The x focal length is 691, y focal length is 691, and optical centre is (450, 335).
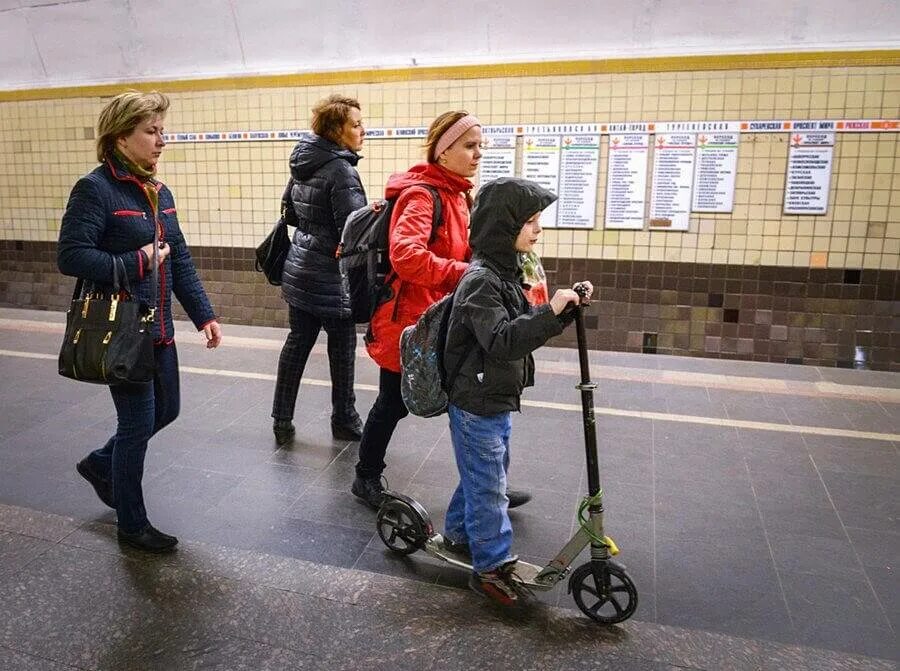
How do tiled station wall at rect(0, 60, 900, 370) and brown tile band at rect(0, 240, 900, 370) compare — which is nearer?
tiled station wall at rect(0, 60, 900, 370)

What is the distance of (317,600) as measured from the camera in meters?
2.37

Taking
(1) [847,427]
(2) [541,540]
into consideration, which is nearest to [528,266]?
(2) [541,540]

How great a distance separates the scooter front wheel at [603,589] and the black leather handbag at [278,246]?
2350 millimetres

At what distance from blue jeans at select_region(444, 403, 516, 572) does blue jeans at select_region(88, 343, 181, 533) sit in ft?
3.84

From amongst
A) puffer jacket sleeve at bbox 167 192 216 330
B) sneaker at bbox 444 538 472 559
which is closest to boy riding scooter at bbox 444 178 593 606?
sneaker at bbox 444 538 472 559

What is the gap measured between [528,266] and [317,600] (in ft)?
4.43

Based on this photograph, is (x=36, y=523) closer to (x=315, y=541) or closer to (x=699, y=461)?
(x=315, y=541)

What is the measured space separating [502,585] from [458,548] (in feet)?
1.02

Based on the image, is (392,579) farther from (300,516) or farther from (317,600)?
(300,516)

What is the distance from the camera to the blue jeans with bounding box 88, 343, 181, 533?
8.41 ft

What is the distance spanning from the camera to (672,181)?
5633 mm

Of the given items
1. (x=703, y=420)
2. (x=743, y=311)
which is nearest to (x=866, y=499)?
(x=703, y=420)

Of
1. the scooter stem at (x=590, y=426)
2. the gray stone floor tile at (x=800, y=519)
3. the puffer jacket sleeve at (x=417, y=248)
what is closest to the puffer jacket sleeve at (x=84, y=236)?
the puffer jacket sleeve at (x=417, y=248)

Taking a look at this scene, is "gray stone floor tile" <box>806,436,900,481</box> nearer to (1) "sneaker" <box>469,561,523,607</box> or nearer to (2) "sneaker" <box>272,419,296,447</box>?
(1) "sneaker" <box>469,561,523,607</box>
